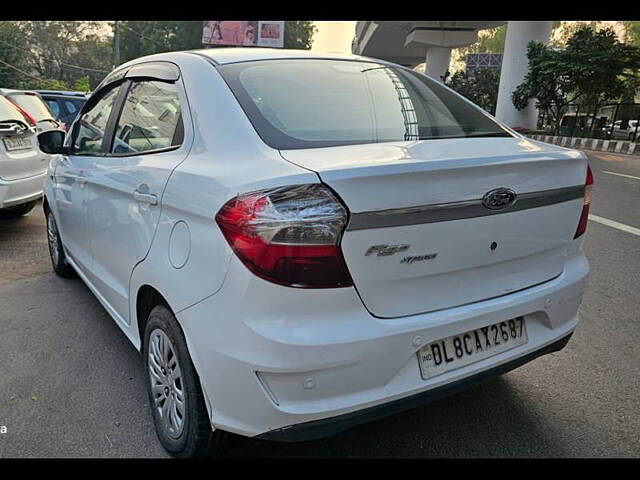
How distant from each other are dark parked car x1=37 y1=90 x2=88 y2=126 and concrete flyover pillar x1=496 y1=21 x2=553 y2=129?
1764 centimetres

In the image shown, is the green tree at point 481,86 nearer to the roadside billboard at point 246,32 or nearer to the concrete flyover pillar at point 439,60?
the concrete flyover pillar at point 439,60

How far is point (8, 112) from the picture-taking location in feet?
19.2

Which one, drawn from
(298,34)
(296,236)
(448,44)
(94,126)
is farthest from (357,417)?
(298,34)

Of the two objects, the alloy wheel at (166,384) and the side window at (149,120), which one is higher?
the side window at (149,120)

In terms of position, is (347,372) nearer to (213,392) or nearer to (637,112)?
(213,392)

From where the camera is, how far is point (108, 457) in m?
2.19

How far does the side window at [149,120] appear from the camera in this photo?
234 centimetres

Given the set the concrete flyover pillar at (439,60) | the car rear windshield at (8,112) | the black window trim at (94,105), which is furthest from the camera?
the concrete flyover pillar at (439,60)

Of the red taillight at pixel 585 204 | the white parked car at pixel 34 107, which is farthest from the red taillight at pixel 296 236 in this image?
the white parked car at pixel 34 107

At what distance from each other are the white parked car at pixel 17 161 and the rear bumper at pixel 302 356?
14.1 feet

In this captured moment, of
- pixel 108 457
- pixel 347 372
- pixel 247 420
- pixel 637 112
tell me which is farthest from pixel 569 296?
pixel 637 112

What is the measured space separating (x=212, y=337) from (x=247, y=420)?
0.29 m

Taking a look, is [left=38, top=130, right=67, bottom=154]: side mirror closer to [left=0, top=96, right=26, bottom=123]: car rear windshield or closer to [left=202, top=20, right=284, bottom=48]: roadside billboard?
[left=0, top=96, right=26, bottom=123]: car rear windshield

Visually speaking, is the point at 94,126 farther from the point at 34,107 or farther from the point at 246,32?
the point at 246,32
